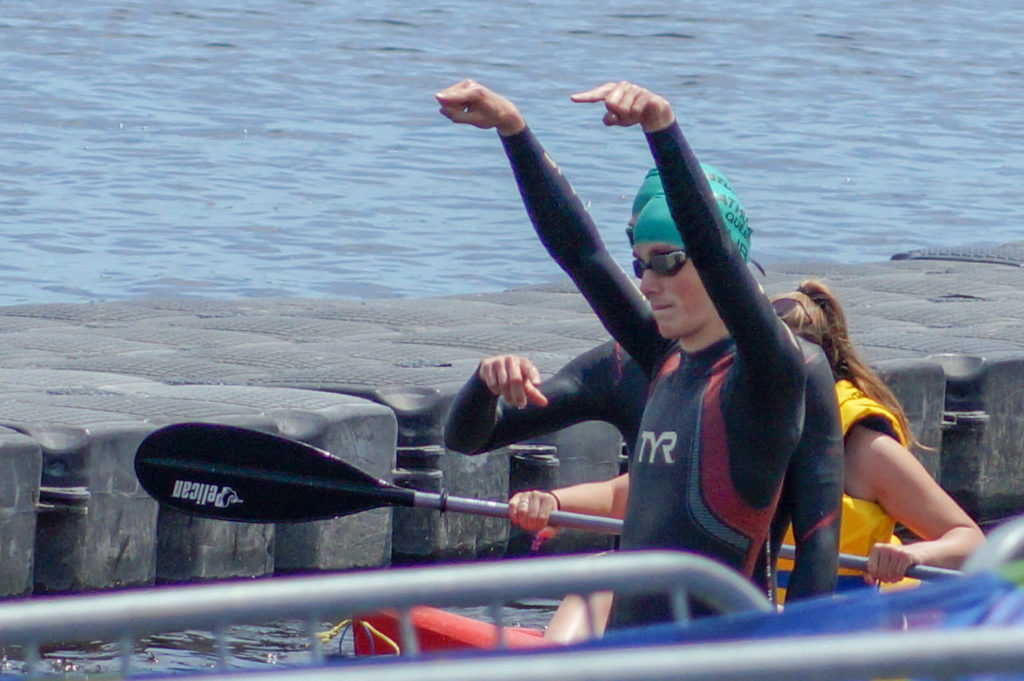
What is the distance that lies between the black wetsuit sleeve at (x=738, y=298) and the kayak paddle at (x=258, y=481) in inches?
33.5

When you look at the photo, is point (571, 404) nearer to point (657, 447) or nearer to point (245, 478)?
point (657, 447)

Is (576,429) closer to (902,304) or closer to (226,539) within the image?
(226,539)

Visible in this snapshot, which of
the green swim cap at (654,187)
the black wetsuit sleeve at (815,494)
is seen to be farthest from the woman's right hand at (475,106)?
the black wetsuit sleeve at (815,494)

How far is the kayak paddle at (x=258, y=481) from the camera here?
4.03 m

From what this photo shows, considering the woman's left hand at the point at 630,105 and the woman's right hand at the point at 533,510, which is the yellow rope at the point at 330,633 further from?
the woman's left hand at the point at 630,105

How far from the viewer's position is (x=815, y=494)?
11.0 ft

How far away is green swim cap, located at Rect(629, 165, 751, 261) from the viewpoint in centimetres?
336

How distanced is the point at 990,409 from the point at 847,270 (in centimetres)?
261

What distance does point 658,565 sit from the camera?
228 centimetres

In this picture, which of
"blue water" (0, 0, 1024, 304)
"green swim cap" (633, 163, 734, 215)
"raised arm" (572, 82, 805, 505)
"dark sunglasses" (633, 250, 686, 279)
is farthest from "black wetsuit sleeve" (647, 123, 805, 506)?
"blue water" (0, 0, 1024, 304)

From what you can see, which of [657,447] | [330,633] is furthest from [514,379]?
[330,633]

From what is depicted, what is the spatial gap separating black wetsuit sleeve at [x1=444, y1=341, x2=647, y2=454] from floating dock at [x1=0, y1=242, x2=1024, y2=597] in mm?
1818

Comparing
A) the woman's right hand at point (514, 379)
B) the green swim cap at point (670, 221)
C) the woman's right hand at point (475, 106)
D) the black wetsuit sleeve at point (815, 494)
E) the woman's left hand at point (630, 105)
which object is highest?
the woman's left hand at point (630, 105)

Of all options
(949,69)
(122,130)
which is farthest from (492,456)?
(949,69)
